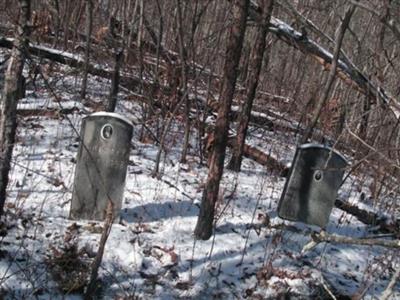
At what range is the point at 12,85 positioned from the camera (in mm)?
3416

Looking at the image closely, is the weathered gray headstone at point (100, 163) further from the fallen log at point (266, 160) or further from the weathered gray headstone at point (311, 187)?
the fallen log at point (266, 160)

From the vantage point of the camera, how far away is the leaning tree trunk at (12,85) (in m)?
3.29

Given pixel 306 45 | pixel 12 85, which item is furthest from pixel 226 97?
pixel 12 85

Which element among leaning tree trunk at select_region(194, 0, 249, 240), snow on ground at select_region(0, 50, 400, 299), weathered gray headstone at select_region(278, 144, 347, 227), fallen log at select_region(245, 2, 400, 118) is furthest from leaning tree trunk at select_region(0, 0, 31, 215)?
weathered gray headstone at select_region(278, 144, 347, 227)

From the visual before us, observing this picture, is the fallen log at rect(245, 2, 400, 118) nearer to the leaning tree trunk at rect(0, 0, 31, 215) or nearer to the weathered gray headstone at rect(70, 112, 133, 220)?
the weathered gray headstone at rect(70, 112, 133, 220)

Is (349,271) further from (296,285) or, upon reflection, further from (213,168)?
(213,168)

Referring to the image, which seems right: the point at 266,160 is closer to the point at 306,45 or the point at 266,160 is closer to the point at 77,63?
the point at 306,45

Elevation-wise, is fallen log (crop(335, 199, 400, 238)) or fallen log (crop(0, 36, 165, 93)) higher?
fallen log (crop(0, 36, 165, 93))

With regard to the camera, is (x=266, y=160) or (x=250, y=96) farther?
(x=266, y=160)

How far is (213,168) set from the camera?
4.17m

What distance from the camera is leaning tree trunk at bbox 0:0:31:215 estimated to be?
3291 millimetres

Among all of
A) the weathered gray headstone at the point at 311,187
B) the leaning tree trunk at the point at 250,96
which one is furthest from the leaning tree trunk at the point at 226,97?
the leaning tree trunk at the point at 250,96

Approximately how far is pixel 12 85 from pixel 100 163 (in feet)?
3.99

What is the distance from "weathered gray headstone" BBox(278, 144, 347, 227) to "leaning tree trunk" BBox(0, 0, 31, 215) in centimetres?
289
